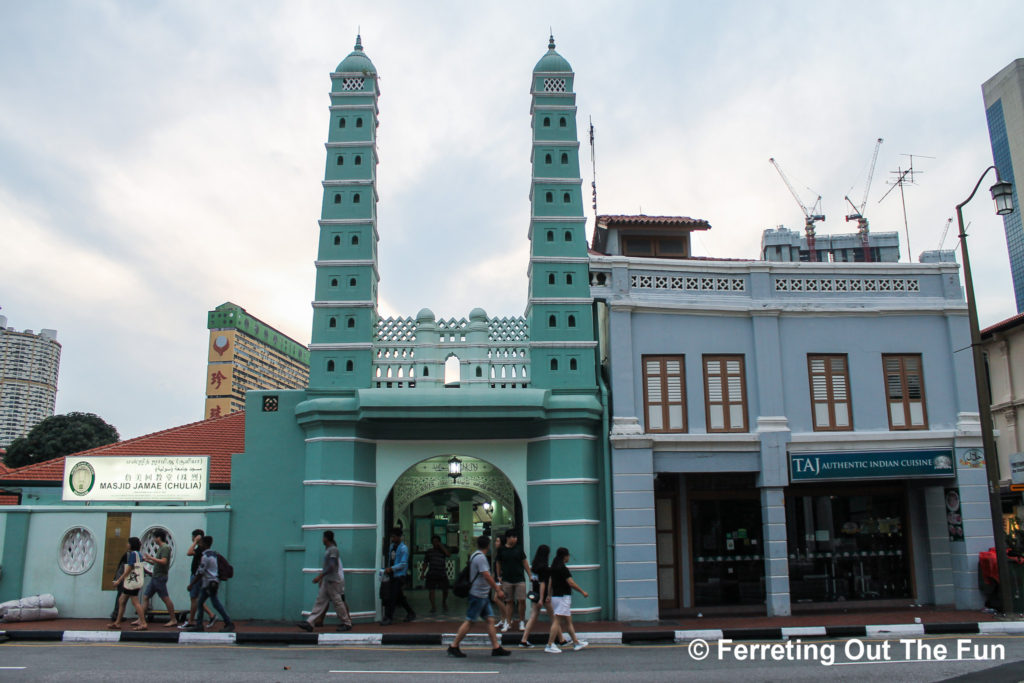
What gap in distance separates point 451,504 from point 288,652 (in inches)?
531

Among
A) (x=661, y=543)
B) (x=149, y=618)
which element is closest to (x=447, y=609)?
(x=661, y=543)

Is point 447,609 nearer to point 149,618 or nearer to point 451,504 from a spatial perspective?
point 149,618

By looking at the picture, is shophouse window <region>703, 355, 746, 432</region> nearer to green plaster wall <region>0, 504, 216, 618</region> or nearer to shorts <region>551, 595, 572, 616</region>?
shorts <region>551, 595, 572, 616</region>

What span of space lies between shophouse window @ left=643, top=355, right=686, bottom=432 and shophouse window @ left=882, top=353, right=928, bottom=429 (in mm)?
4195

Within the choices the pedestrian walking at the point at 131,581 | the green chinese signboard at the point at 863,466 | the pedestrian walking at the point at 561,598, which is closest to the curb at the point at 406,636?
the pedestrian walking at the point at 561,598

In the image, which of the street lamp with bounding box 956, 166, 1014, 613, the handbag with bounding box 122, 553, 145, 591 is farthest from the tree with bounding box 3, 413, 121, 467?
the street lamp with bounding box 956, 166, 1014, 613

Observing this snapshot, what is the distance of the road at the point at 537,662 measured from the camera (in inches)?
365

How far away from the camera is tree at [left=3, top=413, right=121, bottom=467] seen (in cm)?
4606

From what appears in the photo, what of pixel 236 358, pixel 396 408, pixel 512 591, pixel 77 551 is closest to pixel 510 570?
pixel 512 591

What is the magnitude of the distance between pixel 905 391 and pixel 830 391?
5.07 ft

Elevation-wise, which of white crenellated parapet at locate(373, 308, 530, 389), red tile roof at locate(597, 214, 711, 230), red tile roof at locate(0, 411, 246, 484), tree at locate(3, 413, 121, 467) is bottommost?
red tile roof at locate(0, 411, 246, 484)

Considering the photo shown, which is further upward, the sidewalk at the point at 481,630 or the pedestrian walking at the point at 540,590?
the pedestrian walking at the point at 540,590

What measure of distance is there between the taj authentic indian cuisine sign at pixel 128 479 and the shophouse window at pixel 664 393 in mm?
8663

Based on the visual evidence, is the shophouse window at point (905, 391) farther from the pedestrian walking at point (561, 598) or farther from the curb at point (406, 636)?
the pedestrian walking at point (561, 598)
